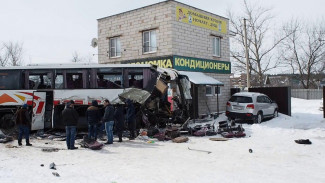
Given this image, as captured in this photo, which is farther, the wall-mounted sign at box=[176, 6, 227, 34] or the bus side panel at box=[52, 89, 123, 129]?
the wall-mounted sign at box=[176, 6, 227, 34]

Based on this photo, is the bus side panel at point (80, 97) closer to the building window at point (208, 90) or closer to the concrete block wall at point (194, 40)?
the concrete block wall at point (194, 40)

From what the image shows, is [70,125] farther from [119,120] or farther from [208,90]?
[208,90]

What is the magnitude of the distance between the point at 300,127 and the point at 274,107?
3.76 m

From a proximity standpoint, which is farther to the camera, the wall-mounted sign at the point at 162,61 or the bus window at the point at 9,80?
the wall-mounted sign at the point at 162,61

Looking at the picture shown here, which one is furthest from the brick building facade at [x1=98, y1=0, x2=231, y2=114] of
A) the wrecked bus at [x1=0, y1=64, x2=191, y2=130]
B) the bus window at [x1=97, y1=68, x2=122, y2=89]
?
the bus window at [x1=97, y1=68, x2=122, y2=89]

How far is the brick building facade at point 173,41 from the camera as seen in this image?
60.2 feet

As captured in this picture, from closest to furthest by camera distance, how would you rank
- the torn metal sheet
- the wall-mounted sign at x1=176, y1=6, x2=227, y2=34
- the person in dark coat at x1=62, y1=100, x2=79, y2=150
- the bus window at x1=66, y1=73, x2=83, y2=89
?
1. the person in dark coat at x1=62, y1=100, x2=79, y2=150
2. the torn metal sheet
3. the bus window at x1=66, y1=73, x2=83, y2=89
4. the wall-mounted sign at x1=176, y1=6, x2=227, y2=34

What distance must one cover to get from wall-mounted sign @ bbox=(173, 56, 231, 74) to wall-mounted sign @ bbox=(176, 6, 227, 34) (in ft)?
8.15

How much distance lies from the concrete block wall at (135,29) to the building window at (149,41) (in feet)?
0.94

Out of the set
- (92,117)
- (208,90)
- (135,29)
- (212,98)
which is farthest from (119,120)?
(212,98)

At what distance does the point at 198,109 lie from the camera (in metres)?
19.8

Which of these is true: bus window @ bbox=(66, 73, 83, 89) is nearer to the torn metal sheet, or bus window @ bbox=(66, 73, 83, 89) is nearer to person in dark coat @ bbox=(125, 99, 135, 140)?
the torn metal sheet

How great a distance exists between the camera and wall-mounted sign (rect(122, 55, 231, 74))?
1816 cm

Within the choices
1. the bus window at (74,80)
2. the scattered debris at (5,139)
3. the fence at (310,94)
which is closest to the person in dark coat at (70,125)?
the scattered debris at (5,139)
